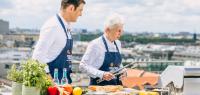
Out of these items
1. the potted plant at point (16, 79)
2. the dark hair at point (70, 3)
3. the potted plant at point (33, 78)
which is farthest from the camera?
the dark hair at point (70, 3)

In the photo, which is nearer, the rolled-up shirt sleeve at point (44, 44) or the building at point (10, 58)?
the rolled-up shirt sleeve at point (44, 44)

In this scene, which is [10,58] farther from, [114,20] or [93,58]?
[114,20]

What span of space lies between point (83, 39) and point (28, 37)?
2491 cm

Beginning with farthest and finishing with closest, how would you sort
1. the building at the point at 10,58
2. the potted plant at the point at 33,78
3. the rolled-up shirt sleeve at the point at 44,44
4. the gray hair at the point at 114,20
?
the building at the point at 10,58
the gray hair at the point at 114,20
the rolled-up shirt sleeve at the point at 44,44
the potted plant at the point at 33,78

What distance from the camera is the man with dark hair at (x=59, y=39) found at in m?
3.26

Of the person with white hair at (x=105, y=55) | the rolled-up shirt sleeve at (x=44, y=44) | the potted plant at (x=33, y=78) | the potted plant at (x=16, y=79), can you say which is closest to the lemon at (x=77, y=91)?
the potted plant at (x=33, y=78)

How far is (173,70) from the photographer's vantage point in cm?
266

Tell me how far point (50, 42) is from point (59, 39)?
74 millimetres

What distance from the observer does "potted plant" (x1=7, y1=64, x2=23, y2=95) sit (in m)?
2.63

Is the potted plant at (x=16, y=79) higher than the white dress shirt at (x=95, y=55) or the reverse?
the reverse

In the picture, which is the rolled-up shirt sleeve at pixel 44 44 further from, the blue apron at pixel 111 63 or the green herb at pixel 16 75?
the blue apron at pixel 111 63

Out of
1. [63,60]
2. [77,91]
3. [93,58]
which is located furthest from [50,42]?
[77,91]

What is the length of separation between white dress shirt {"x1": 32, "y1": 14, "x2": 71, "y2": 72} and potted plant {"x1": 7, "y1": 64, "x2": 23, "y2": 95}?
50 centimetres

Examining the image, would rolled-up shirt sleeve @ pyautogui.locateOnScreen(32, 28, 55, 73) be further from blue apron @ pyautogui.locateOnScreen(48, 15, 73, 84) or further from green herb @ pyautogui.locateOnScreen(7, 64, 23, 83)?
green herb @ pyautogui.locateOnScreen(7, 64, 23, 83)
